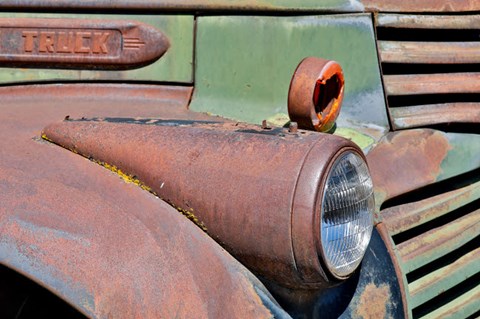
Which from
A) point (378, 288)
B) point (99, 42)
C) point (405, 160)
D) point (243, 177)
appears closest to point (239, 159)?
point (243, 177)

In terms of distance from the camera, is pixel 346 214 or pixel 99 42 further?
pixel 99 42

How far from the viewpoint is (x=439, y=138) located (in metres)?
2.24

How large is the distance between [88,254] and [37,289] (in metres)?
0.23

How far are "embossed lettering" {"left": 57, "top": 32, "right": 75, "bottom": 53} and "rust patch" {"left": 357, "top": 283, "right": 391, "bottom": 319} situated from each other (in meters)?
1.01

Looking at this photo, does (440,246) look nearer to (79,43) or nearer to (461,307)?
(461,307)

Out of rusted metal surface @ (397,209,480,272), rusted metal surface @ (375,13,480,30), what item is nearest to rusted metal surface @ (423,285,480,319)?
A: rusted metal surface @ (397,209,480,272)

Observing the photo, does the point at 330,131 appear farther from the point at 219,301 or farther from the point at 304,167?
the point at 219,301

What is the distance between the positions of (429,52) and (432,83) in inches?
3.4

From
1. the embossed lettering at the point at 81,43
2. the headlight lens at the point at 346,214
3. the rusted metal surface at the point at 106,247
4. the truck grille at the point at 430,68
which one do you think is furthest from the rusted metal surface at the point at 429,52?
the rusted metal surface at the point at 106,247

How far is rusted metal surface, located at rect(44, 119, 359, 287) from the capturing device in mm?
1567

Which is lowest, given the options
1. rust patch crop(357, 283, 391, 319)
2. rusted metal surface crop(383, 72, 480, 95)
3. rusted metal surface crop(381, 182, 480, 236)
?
rust patch crop(357, 283, 391, 319)

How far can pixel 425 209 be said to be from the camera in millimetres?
2107

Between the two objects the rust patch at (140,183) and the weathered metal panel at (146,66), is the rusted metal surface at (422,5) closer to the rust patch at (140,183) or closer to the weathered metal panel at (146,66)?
the weathered metal panel at (146,66)

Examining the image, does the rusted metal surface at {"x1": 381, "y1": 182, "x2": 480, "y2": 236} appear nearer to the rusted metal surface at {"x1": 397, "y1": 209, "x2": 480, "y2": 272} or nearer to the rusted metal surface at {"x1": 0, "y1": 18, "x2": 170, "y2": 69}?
the rusted metal surface at {"x1": 397, "y1": 209, "x2": 480, "y2": 272}
